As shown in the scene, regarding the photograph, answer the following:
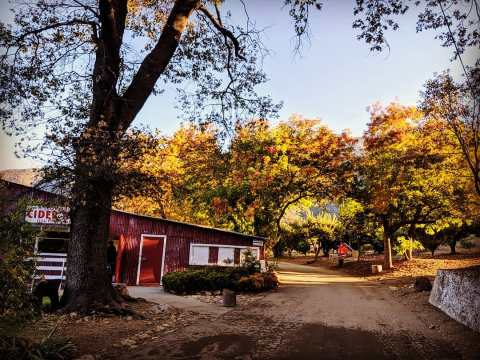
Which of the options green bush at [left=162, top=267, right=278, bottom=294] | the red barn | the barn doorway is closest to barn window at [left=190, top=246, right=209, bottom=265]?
the red barn

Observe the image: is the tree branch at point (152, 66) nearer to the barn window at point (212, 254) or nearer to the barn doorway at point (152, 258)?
the barn doorway at point (152, 258)

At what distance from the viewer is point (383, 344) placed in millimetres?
7723

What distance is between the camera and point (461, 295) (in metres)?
10.4

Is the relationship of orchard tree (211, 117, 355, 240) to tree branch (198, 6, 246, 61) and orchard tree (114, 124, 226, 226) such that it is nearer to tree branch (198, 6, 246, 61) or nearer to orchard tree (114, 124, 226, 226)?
orchard tree (114, 124, 226, 226)

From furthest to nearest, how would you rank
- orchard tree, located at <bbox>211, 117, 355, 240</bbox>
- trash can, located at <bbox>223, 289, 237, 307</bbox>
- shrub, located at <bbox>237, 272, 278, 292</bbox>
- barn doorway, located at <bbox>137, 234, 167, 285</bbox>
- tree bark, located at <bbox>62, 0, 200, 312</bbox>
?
orchard tree, located at <bbox>211, 117, 355, 240</bbox>
barn doorway, located at <bbox>137, 234, 167, 285</bbox>
shrub, located at <bbox>237, 272, 278, 292</bbox>
trash can, located at <bbox>223, 289, 237, 307</bbox>
tree bark, located at <bbox>62, 0, 200, 312</bbox>

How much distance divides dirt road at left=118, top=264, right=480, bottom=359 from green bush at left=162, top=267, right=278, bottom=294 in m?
3.25

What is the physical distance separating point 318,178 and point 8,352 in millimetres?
20815

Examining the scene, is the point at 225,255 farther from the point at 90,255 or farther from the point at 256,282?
the point at 90,255

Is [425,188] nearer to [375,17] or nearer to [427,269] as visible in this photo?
[427,269]

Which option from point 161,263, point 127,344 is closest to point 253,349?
point 127,344

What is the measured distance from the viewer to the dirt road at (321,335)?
6.93 metres

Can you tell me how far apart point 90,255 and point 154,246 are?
11.2 metres

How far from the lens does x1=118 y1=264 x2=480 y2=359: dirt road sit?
693 centimetres

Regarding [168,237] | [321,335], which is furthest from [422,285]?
[168,237]
